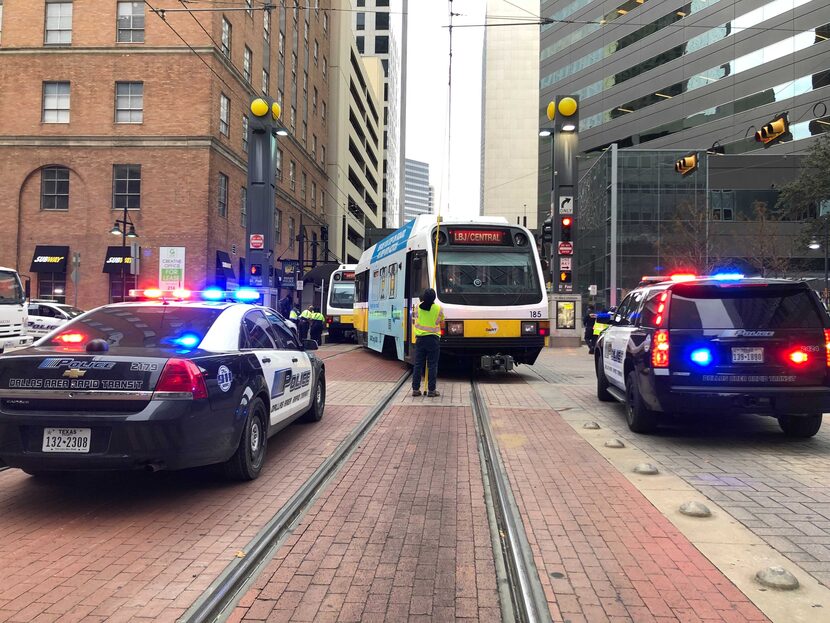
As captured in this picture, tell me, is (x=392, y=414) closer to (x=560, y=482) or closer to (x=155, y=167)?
(x=560, y=482)

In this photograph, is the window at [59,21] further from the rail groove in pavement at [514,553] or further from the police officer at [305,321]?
the rail groove in pavement at [514,553]

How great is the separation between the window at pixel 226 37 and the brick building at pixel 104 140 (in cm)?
32

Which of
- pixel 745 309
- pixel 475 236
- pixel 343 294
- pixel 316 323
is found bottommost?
pixel 316 323

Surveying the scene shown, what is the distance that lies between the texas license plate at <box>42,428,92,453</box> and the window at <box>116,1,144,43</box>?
30.0 metres

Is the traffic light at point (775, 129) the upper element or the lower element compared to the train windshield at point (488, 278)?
upper

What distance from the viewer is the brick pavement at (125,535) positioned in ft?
10.2

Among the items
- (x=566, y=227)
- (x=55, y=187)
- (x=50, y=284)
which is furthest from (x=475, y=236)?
(x=55, y=187)

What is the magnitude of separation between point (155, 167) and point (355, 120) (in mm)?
44644

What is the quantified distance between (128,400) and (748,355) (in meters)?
5.95

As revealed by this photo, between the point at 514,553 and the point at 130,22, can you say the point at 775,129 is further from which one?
the point at 130,22

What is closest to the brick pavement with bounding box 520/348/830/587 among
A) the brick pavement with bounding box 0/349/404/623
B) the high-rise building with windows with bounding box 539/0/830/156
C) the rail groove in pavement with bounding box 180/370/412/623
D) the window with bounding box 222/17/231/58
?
the rail groove in pavement with bounding box 180/370/412/623

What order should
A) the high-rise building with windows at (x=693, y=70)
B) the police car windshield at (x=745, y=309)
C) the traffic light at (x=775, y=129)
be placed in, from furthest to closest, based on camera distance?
the high-rise building with windows at (x=693, y=70), the traffic light at (x=775, y=129), the police car windshield at (x=745, y=309)

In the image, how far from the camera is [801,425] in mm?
6945

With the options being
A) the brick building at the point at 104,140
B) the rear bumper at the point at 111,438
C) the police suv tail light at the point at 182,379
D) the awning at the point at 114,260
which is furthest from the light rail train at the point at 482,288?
the awning at the point at 114,260
